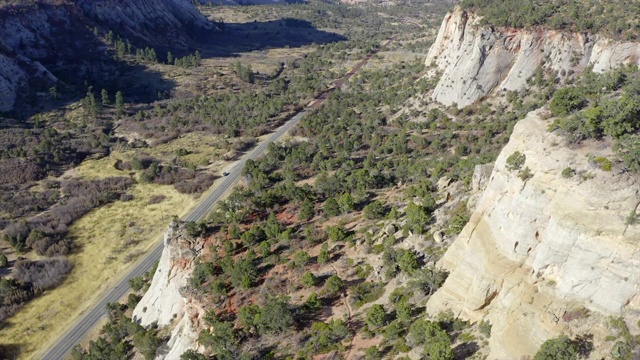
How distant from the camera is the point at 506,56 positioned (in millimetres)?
74438

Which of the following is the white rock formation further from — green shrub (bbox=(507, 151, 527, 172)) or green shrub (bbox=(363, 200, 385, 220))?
green shrub (bbox=(507, 151, 527, 172))

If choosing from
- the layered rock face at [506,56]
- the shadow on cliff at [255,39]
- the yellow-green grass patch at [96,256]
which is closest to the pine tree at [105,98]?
the yellow-green grass patch at [96,256]

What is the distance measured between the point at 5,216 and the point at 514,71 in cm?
8855

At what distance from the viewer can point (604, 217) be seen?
69.3 ft

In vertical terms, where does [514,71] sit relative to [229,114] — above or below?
above

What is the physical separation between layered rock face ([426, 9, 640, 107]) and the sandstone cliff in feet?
189

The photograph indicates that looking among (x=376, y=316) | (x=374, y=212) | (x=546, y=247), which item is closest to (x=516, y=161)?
(x=546, y=247)

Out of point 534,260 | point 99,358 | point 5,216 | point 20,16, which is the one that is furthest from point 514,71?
→ point 20,16

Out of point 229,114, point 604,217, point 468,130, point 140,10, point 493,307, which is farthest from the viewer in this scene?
point 140,10

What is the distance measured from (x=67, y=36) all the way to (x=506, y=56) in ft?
435

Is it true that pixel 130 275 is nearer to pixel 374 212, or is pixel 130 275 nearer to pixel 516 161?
pixel 374 212

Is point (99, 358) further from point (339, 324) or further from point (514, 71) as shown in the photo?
point (514, 71)

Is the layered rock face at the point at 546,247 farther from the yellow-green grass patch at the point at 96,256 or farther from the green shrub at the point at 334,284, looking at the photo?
the yellow-green grass patch at the point at 96,256

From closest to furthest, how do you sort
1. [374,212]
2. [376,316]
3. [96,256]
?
1. [376,316]
2. [374,212]
3. [96,256]
